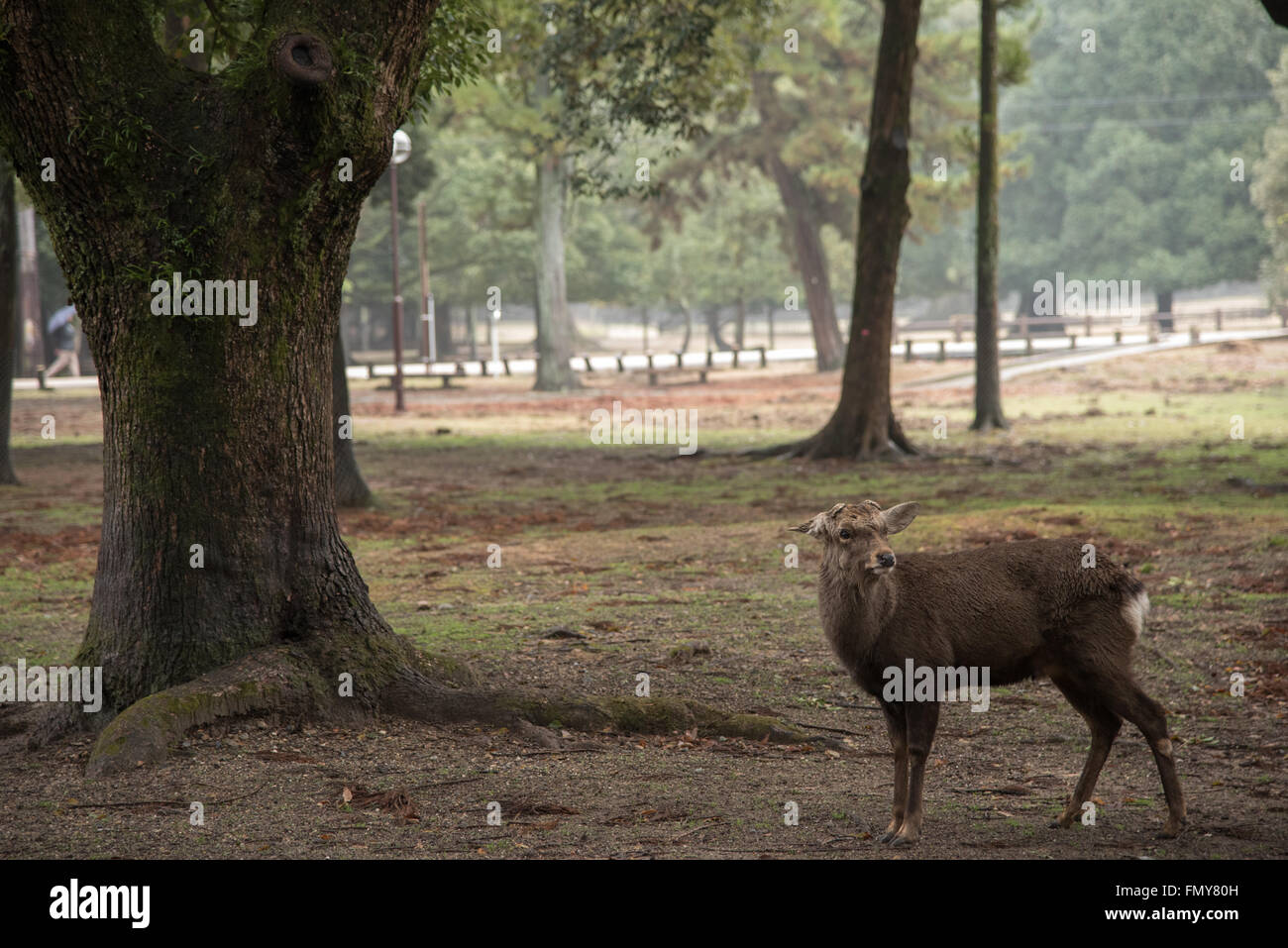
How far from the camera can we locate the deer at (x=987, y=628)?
6000 mm

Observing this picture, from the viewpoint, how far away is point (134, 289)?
7480 mm

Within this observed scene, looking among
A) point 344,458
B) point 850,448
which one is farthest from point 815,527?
point 850,448

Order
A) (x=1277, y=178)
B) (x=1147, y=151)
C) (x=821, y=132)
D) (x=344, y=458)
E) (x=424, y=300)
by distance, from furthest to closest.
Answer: (x=1147, y=151) → (x=1277, y=178) → (x=821, y=132) → (x=424, y=300) → (x=344, y=458)

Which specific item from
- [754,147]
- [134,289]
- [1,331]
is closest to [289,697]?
[134,289]

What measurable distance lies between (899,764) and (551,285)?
121 feet

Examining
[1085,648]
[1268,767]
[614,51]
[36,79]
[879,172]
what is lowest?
[1268,767]

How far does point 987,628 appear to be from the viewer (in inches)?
245

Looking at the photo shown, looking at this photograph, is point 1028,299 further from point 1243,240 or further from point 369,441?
point 369,441

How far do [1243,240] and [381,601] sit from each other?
56.4 metres

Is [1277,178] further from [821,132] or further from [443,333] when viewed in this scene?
[443,333]

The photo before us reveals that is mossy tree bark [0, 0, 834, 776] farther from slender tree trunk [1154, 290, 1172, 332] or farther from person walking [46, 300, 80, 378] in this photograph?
slender tree trunk [1154, 290, 1172, 332]

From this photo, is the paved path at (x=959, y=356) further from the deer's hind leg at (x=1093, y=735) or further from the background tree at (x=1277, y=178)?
the deer's hind leg at (x=1093, y=735)

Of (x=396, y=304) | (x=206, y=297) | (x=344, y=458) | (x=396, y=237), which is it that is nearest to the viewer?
(x=206, y=297)

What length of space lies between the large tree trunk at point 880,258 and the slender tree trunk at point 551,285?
19.6 meters
